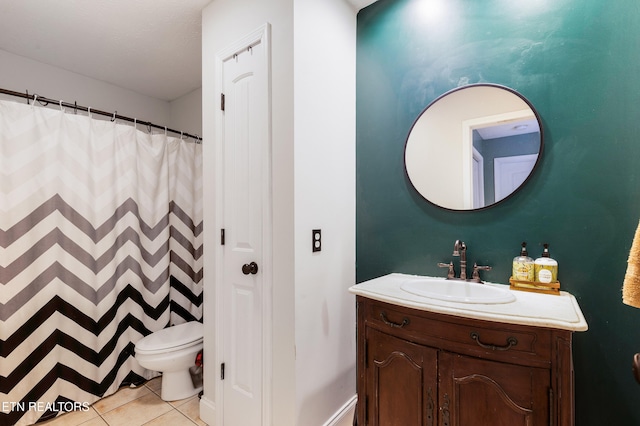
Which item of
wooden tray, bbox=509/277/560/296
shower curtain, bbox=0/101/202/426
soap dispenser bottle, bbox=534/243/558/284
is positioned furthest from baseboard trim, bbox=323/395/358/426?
shower curtain, bbox=0/101/202/426

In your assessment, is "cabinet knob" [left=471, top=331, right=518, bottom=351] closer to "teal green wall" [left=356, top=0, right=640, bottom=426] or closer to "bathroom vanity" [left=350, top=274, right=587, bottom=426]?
"bathroom vanity" [left=350, top=274, right=587, bottom=426]

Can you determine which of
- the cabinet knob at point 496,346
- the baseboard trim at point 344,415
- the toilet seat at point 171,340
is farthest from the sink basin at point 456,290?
the toilet seat at point 171,340

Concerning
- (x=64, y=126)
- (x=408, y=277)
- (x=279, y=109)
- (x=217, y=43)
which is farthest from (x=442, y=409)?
(x=64, y=126)

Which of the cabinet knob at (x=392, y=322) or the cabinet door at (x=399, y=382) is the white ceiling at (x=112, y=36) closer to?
the cabinet knob at (x=392, y=322)

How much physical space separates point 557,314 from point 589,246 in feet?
1.57

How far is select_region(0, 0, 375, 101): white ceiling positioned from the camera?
1775 mm

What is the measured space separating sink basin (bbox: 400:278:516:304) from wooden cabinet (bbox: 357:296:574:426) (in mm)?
103

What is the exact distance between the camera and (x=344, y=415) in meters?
1.70

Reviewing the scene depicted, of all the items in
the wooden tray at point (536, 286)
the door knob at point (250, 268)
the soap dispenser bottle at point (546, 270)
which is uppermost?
the soap dispenser bottle at point (546, 270)

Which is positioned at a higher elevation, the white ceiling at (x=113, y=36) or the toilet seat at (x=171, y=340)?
the white ceiling at (x=113, y=36)

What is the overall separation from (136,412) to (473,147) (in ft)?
8.56

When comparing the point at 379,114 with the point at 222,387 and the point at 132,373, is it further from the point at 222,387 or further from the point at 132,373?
the point at 132,373

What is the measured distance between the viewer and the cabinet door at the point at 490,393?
3.05 ft

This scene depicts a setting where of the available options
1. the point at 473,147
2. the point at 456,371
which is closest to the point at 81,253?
the point at 456,371
